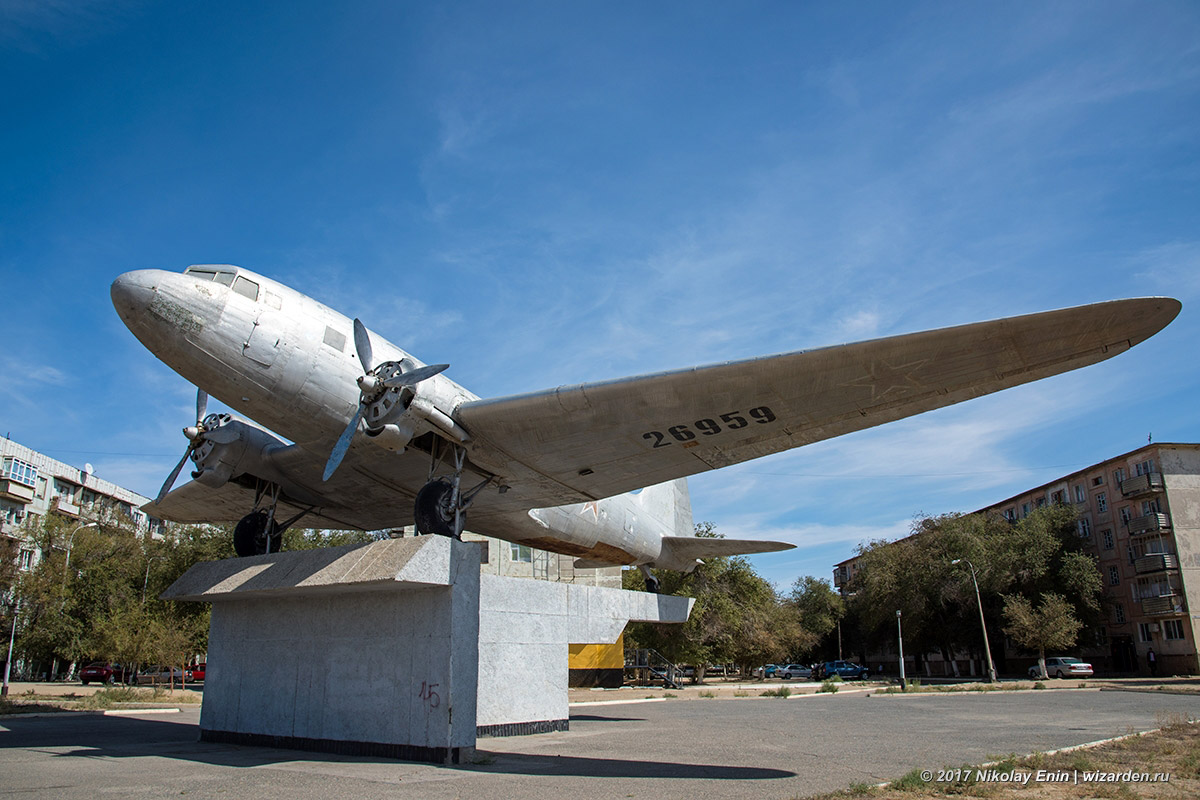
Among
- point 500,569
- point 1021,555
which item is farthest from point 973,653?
point 500,569

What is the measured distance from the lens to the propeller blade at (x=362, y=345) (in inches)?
512

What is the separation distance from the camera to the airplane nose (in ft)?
41.2

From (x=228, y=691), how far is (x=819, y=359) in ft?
43.0

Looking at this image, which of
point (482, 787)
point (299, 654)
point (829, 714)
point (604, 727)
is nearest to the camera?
point (482, 787)

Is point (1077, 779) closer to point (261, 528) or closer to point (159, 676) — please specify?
point (261, 528)

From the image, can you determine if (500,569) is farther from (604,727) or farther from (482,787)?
(482,787)

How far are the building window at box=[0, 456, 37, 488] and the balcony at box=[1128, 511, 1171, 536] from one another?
88623mm

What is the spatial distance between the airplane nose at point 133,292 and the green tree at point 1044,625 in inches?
2179

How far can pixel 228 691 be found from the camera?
14.9 metres

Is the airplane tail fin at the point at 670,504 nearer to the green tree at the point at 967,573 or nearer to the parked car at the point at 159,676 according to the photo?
the parked car at the point at 159,676

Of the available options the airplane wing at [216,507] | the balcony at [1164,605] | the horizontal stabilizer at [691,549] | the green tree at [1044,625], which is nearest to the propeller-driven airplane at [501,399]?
the airplane wing at [216,507]

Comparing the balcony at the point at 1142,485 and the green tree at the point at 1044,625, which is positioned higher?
the balcony at the point at 1142,485

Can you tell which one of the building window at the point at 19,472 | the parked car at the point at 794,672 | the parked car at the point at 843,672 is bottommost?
the parked car at the point at 794,672

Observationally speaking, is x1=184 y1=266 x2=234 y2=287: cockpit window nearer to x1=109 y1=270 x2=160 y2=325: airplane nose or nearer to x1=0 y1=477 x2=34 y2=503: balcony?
x1=109 y1=270 x2=160 y2=325: airplane nose
